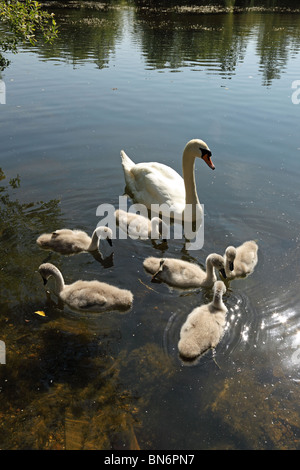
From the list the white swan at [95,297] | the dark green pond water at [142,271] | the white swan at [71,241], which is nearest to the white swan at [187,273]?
the dark green pond water at [142,271]

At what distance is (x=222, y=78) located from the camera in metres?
19.7

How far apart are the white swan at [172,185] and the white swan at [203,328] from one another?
268cm

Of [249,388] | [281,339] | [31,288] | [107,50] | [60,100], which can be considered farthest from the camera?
[107,50]

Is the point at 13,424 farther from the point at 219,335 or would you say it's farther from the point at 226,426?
the point at 219,335

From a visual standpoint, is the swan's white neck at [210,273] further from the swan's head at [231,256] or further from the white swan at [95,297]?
the white swan at [95,297]

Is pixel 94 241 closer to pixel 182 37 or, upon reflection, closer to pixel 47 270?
pixel 47 270

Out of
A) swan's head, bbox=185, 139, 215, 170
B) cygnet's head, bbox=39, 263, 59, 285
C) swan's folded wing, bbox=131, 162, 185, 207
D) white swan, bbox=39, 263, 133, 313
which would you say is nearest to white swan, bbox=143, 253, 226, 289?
white swan, bbox=39, 263, 133, 313

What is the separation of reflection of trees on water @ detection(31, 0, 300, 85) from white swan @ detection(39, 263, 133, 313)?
16.3 meters

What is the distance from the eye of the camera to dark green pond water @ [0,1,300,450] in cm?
460

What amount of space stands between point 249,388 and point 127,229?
4.19 metres

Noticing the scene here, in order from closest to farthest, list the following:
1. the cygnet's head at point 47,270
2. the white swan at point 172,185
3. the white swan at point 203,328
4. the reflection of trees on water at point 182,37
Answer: the white swan at point 203,328 → the cygnet's head at point 47,270 → the white swan at point 172,185 → the reflection of trees on water at point 182,37

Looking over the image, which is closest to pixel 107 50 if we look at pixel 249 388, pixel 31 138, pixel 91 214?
pixel 31 138

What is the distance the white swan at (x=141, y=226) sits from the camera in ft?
25.9

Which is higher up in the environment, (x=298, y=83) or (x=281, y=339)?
(x=298, y=83)
